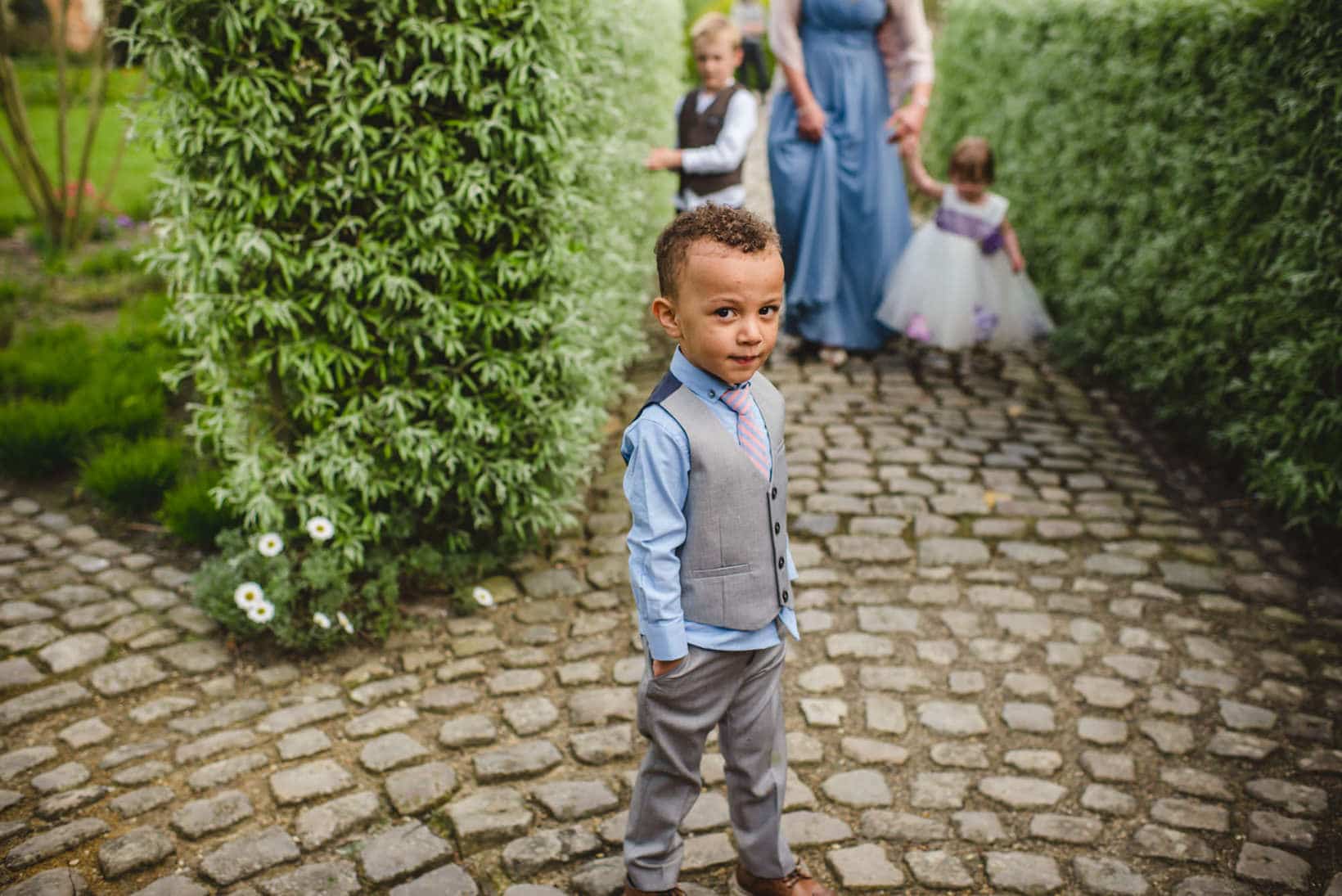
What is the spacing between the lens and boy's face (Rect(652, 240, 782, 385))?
82.4 inches

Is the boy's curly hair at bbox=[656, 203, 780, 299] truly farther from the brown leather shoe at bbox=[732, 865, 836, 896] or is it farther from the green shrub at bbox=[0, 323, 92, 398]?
the green shrub at bbox=[0, 323, 92, 398]

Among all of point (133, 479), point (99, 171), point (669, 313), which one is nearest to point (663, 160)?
point (133, 479)

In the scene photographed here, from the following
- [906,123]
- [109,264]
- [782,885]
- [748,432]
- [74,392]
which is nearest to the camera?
[748,432]

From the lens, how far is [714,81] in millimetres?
5625

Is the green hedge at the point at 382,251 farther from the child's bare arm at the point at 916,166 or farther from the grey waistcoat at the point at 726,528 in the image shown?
the child's bare arm at the point at 916,166

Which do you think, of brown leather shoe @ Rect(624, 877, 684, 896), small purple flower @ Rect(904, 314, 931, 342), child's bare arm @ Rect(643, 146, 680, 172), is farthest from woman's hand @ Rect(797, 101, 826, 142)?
brown leather shoe @ Rect(624, 877, 684, 896)

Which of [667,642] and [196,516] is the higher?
[667,642]

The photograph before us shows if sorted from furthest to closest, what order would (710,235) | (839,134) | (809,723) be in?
(839,134) → (809,723) → (710,235)

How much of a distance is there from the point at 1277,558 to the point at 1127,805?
1921mm

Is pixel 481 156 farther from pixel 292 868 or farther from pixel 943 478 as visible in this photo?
pixel 943 478

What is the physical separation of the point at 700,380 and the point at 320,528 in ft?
6.42

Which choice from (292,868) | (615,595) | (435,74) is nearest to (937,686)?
(615,595)

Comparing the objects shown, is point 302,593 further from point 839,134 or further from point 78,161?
point 78,161

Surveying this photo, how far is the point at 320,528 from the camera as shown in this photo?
143 inches
